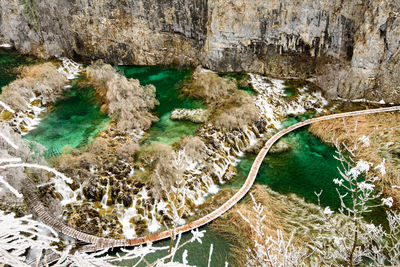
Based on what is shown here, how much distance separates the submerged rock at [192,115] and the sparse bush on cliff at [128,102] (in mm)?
1592

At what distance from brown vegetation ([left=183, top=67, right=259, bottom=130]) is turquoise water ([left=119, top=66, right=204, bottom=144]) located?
101 cm

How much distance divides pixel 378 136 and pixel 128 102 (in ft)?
56.0

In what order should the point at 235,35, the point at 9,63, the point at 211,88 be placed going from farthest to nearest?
the point at 9,63 < the point at 235,35 < the point at 211,88

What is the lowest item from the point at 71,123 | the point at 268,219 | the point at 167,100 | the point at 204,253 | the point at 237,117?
the point at 204,253

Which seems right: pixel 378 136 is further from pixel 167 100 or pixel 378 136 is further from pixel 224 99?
pixel 167 100

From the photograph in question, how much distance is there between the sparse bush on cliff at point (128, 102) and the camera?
20175 mm

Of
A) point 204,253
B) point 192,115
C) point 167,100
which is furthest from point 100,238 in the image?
point 167,100

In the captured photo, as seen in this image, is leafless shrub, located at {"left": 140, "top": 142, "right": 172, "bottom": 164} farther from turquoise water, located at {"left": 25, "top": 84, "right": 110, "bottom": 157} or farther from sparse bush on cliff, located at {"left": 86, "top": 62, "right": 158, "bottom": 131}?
turquoise water, located at {"left": 25, "top": 84, "right": 110, "bottom": 157}

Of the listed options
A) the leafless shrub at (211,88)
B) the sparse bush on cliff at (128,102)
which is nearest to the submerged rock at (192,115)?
the leafless shrub at (211,88)

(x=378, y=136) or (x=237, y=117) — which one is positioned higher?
(x=237, y=117)

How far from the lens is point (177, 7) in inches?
1087

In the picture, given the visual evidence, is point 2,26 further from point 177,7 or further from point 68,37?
point 177,7

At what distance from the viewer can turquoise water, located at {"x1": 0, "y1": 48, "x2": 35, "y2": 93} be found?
27.0 metres

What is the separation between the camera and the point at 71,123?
21219mm
